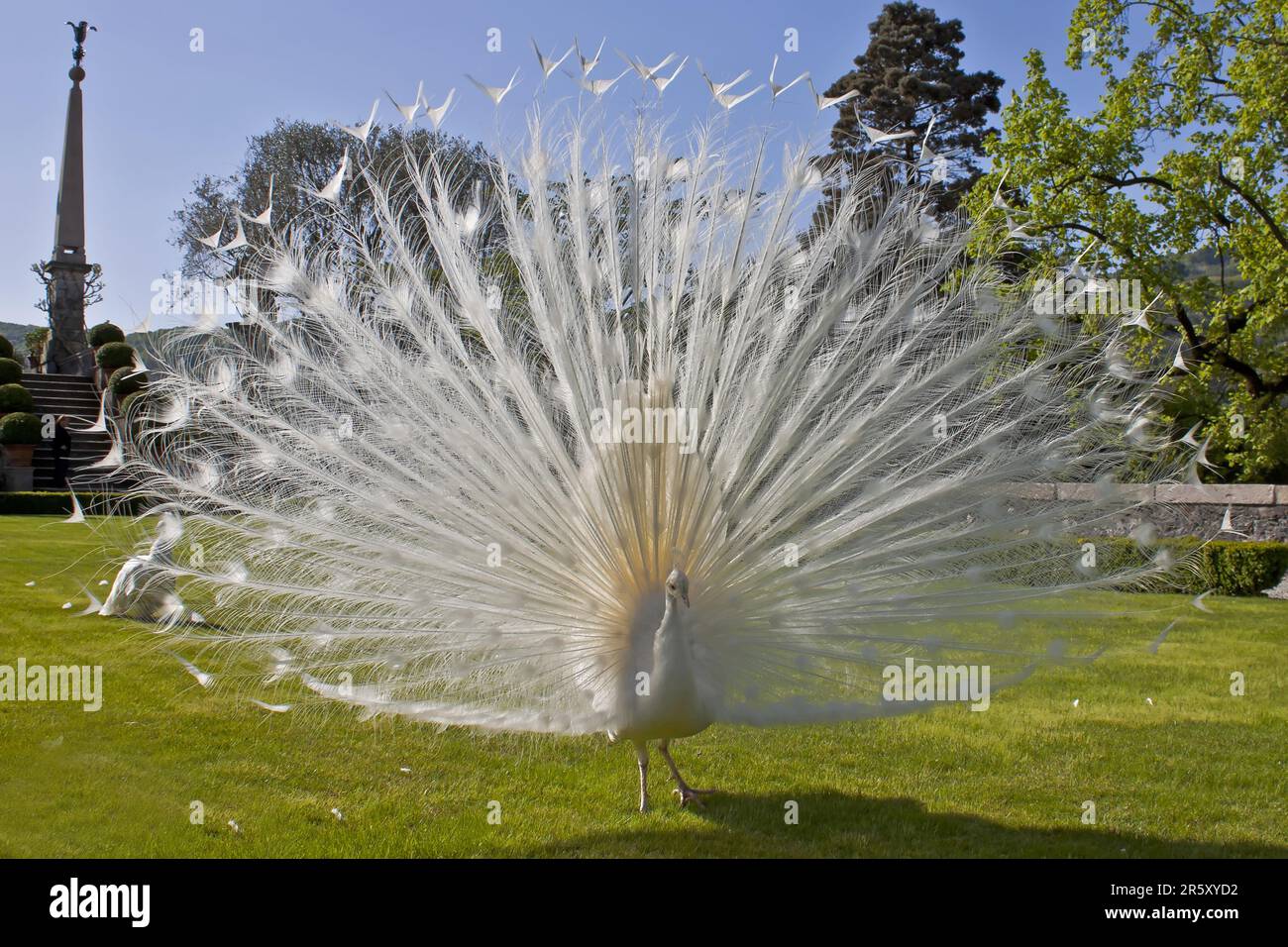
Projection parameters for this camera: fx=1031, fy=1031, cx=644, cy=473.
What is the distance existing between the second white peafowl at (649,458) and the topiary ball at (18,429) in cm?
2379

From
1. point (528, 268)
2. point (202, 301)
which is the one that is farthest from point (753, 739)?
point (202, 301)

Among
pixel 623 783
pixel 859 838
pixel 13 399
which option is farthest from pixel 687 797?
pixel 13 399

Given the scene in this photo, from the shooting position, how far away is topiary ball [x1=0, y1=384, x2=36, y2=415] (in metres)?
27.6

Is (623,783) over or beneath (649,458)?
beneath

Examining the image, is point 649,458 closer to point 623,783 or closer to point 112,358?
point 623,783

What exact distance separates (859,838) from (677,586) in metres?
1.67

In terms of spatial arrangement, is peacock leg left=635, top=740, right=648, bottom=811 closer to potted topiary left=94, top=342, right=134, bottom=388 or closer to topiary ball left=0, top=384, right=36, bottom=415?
topiary ball left=0, top=384, right=36, bottom=415

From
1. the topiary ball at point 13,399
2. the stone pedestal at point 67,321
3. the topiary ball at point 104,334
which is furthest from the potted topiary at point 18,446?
the stone pedestal at point 67,321

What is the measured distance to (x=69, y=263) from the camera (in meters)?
38.2

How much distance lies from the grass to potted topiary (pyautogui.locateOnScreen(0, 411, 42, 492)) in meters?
20.4

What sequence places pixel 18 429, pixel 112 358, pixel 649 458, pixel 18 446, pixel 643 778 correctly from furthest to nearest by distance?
pixel 112 358 < pixel 18 446 < pixel 18 429 < pixel 643 778 < pixel 649 458

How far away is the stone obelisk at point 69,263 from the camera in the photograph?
122ft

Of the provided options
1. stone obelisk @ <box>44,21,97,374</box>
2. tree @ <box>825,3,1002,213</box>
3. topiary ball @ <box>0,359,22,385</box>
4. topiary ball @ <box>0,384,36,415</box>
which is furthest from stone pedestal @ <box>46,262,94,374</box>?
tree @ <box>825,3,1002,213</box>

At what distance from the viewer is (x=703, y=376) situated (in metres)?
4.65
